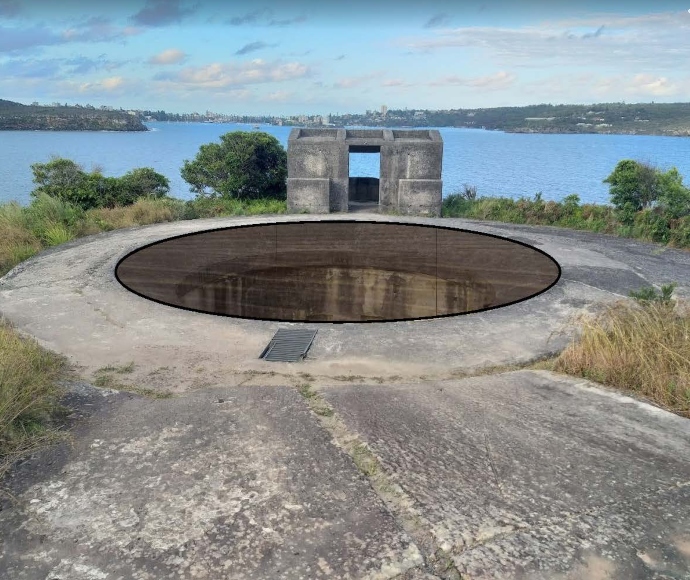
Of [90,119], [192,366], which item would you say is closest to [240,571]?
[192,366]

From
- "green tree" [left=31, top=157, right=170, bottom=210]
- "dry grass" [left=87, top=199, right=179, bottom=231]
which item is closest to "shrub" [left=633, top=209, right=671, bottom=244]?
"dry grass" [left=87, top=199, right=179, bottom=231]

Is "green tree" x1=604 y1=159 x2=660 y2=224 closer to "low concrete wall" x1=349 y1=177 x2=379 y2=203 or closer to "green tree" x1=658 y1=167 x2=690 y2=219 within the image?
"green tree" x1=658 y1=167 x2=690 y2=219

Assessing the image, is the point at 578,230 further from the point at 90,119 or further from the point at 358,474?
the point at 90,119

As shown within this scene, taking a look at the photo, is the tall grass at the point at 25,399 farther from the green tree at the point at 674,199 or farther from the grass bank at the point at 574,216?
the green tree at the point at 674,199

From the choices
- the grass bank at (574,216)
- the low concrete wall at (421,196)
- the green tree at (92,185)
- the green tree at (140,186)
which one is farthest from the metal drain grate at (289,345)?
the green tree at (140,186)

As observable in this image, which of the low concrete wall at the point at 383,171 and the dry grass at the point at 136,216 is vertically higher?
the low concrete wall at the point at 383,171

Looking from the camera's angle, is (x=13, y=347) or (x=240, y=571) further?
(x=13, y=347)
